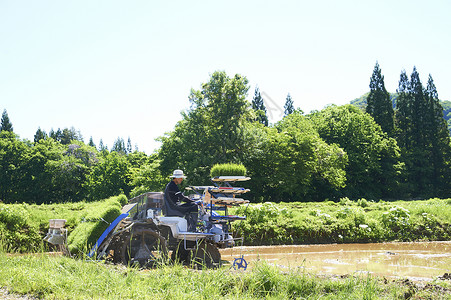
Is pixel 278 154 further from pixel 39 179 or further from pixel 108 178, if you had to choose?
pixel 39 179

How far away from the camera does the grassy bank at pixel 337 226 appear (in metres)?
15.7

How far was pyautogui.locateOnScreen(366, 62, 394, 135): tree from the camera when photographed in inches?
2366

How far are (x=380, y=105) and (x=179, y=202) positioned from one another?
55995 mm

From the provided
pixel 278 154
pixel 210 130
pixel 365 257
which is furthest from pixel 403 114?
pixel 365 257

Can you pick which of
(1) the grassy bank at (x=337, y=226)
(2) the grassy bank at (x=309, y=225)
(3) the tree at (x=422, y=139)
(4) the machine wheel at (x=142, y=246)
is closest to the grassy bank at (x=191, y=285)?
(4) the machine wheel at (x=142, y=246)

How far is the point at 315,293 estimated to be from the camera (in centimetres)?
644

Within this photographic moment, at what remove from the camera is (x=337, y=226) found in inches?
642

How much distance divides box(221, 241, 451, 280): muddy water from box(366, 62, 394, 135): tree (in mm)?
47375

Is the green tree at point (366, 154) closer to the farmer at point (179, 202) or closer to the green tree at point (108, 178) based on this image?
the green tree at point (108, 178)

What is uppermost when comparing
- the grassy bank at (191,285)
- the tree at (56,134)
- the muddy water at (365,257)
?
the tree at (56,134)

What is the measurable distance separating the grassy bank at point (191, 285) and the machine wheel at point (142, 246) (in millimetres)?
2470

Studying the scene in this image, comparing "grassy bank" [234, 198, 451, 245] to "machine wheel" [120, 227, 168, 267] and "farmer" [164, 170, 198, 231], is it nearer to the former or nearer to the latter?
"farmer" [164, 170, 198, 231]

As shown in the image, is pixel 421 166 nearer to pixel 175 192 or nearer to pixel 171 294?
pixel 175 192

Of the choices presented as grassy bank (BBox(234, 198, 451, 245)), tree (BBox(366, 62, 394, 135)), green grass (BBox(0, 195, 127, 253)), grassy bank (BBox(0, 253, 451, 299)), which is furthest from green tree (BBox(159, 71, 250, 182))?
tree (BBox(366, 62, 394, 135))
